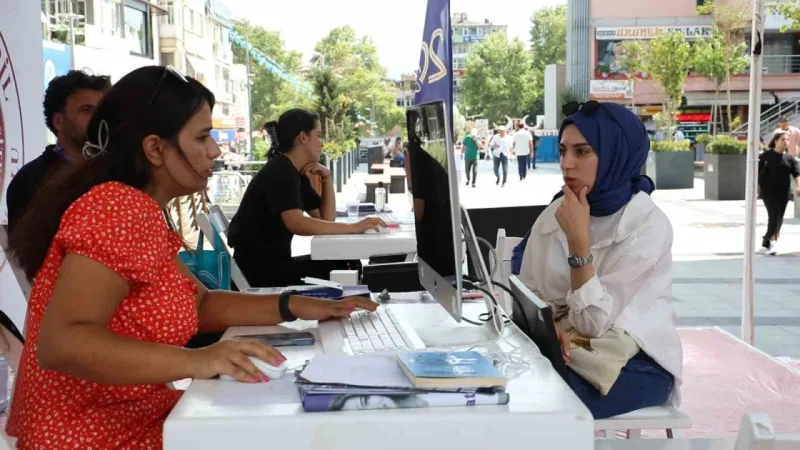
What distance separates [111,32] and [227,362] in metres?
26.3

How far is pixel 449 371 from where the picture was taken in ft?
4.67

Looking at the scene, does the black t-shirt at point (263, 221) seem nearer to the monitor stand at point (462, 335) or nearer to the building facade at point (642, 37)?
the monitor stand at point (462, 335)

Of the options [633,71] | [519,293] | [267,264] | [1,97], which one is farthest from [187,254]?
[633,71]

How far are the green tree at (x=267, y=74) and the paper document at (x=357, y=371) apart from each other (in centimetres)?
4117

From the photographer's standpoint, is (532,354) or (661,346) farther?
(661,346)

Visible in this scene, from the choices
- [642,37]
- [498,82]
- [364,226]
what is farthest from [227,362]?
[498,82]

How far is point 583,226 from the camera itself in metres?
2.26

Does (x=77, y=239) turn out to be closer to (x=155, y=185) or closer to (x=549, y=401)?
(x=155, y=185)

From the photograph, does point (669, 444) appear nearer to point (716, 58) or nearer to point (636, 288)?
point (636, 288)

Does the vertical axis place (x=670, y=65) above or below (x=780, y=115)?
above

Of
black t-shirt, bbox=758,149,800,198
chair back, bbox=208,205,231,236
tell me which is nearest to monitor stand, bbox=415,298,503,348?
chair back, bbox=208,205,231,236

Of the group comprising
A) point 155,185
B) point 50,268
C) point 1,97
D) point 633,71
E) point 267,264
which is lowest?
point 267,264

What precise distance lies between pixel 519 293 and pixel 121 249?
976 mm

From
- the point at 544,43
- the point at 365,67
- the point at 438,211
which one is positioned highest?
the point at 544,43
